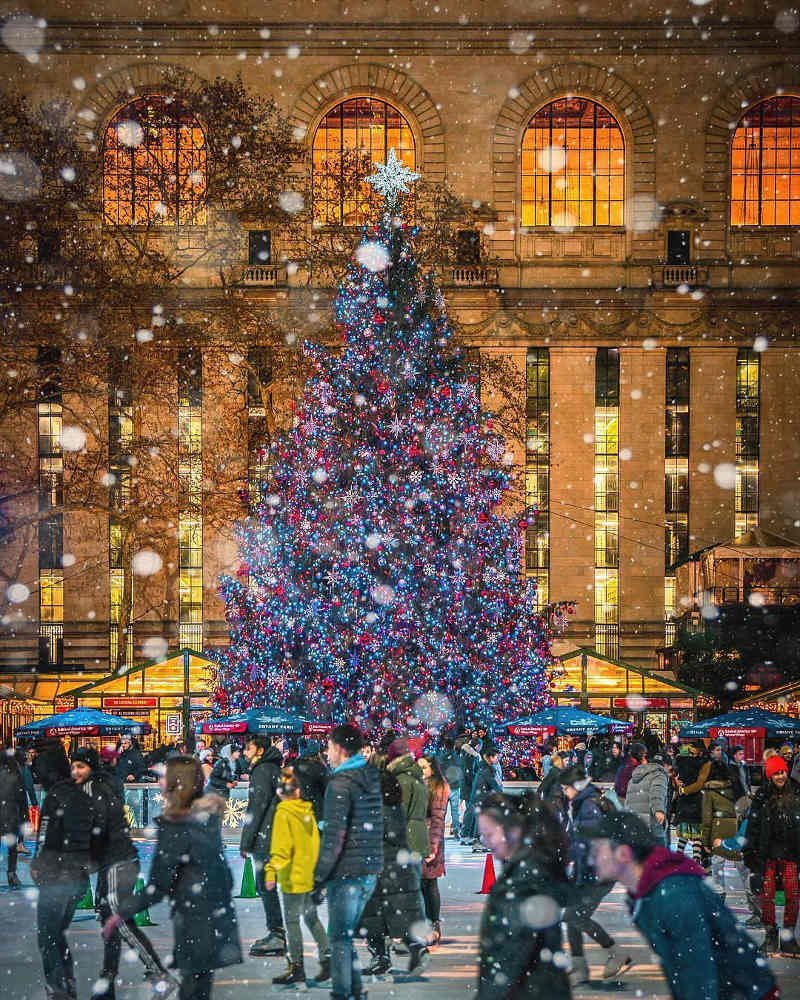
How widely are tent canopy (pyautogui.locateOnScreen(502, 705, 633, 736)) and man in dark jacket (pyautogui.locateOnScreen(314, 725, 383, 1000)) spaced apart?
1806 cm

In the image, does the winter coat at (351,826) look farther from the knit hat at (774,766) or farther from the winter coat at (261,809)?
the knit hat at (774,766)

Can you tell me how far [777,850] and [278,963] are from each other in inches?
160

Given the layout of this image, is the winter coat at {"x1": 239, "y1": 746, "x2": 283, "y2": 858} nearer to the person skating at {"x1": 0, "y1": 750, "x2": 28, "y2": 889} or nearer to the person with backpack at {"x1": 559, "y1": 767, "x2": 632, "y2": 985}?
the person with backpack at {"x1": 559, "y1": 767, "x2": 632, "y2": 985}

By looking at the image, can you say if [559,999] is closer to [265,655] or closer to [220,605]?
[265,655]

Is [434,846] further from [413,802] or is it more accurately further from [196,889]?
[196,889]

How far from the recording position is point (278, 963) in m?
11.8

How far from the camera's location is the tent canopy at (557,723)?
90.8ft

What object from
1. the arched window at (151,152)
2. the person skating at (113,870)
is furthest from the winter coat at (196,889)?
the arched window at (151,152)

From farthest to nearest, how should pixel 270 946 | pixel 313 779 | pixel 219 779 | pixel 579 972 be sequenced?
pixel 219 779
pixel 313 779
pixel 270 946
pixel 579 972

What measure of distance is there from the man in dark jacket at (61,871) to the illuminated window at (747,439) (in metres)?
39.6

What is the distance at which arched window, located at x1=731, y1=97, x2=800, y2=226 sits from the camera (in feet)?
160

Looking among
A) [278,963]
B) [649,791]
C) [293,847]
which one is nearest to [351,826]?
[293,847]

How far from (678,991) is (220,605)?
4229 cm

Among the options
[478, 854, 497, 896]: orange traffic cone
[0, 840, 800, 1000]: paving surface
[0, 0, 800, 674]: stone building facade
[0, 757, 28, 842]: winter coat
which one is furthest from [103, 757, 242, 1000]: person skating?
[0, 0, 800, 674]: stone building facade
